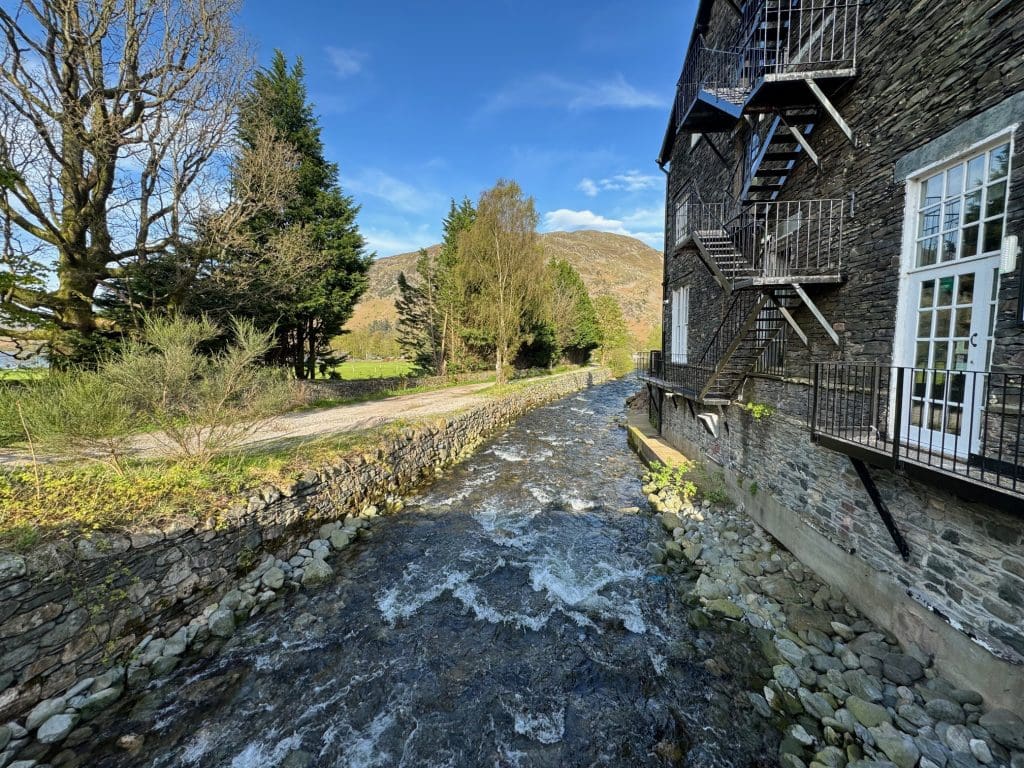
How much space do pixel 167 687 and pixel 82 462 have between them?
137 inches

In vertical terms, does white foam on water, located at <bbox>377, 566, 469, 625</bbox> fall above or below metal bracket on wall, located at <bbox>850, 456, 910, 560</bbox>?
below

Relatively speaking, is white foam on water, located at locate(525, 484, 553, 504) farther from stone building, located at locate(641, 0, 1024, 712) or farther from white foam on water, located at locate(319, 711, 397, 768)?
white foam on water, located at locate(319, 711, 397, 768)

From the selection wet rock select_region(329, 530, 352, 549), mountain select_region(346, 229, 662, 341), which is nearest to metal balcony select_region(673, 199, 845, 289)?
wet rock select_region(329, 530, 352, 549)

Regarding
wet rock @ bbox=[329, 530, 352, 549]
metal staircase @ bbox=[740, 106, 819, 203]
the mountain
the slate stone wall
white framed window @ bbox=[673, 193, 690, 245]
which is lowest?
wet rock @ bbox=[329, 530, 352, 549]

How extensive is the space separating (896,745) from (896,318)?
4255mm

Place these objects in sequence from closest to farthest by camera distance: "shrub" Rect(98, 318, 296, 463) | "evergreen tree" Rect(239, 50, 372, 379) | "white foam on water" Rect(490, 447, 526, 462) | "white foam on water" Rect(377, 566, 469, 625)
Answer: "white foam on water" Rect(377, 566, 469, 625) < "shrub" Rect(98, 318, 296, 463) < "white foam on water" Rect(490, 447, 526, 462) < "evergreen tree" Rect(239, 50, 372, 379)

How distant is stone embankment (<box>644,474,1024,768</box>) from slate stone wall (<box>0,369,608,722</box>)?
246 inches

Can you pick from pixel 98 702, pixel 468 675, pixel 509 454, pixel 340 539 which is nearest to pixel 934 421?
pixel 468 675

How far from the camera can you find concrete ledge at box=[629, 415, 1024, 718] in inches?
134

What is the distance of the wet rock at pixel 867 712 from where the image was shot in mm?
3516

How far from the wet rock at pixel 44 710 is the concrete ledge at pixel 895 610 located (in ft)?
27.1

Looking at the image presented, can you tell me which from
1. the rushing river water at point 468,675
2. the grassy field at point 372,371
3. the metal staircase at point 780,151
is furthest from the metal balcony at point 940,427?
the grassy field at point 372,371

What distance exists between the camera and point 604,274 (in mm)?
138375

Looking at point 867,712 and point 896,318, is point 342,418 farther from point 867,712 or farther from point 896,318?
point 896,318
